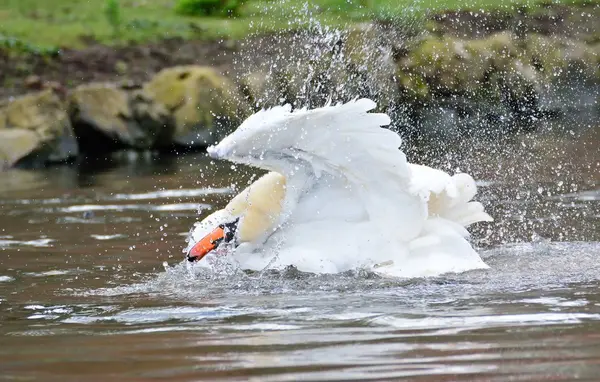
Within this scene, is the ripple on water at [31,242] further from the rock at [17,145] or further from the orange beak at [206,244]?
the rock at [17,145]

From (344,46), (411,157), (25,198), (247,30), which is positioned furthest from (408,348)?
A: (247,30)

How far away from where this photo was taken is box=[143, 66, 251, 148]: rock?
1847cm

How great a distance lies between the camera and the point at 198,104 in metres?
18.7

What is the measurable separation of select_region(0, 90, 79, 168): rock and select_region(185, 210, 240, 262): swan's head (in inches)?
378

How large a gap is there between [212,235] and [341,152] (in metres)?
1.09

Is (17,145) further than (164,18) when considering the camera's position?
No

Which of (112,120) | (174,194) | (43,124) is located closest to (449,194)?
(174,194)

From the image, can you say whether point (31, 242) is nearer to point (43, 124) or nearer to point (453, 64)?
point (43, 124)

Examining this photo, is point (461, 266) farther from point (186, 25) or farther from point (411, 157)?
point (186, 25)

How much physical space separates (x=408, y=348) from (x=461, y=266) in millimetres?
1902

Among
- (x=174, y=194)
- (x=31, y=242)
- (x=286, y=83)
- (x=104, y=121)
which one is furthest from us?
(x=286, y=83)

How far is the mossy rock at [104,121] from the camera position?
1842 cm

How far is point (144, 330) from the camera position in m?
6.52

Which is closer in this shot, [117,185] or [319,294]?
[319,294]
